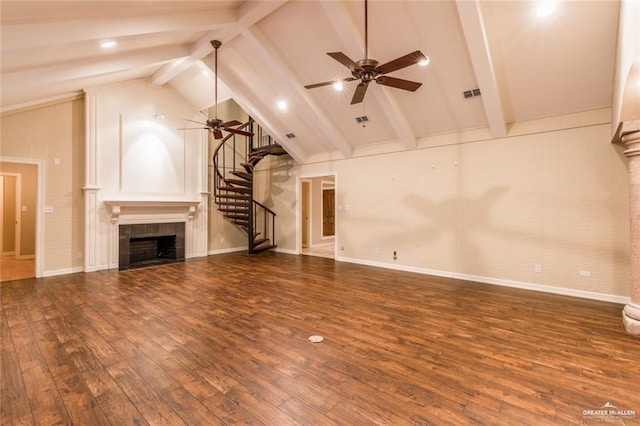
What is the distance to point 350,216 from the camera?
743cm

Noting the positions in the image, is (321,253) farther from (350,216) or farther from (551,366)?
(551,366)

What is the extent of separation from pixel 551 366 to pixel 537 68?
3.88 metres

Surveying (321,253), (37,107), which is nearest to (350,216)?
(321,253)

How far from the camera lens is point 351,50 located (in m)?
4.50

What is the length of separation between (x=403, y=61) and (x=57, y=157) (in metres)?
6.95

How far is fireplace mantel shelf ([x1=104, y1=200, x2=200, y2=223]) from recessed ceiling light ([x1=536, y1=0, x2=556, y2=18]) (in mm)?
7577

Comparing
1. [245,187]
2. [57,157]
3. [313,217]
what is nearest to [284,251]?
[313,217]

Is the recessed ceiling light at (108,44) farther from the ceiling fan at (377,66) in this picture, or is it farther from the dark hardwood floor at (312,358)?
the dark hardwood floor at (312,358)

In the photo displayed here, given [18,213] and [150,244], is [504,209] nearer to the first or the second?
[150,244]

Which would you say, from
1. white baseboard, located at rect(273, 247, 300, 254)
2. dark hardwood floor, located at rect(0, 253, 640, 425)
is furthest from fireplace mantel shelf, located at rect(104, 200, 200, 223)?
white baseboard, located at rect(273, 247, 300, 254)

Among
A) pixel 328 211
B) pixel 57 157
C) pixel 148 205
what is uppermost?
pixel 57 157

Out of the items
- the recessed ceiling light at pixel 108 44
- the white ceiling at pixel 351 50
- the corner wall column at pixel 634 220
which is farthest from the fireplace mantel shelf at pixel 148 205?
the corner wall column at pixel 634 220

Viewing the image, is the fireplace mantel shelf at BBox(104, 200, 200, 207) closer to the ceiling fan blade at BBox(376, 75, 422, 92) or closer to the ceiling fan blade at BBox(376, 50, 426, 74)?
the ceiling fan blade at BBox(376, 75, 422, 92)

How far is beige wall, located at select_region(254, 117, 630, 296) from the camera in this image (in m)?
4.38
